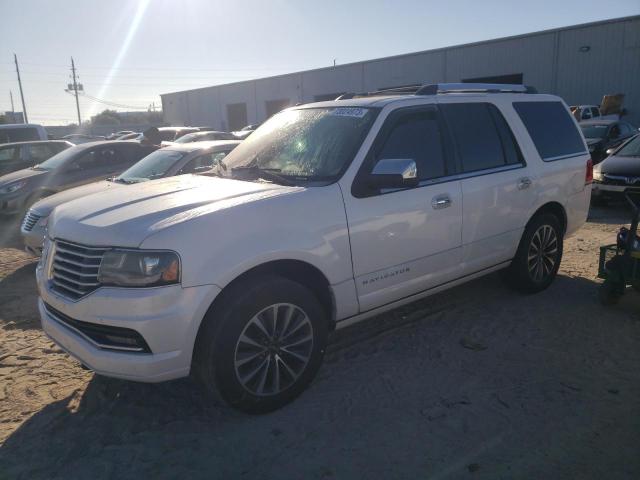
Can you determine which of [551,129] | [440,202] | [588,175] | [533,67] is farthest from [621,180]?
[533,67]

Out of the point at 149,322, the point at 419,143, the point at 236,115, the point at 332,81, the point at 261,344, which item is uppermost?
the point at 332,81

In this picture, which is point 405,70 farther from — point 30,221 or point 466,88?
point 466,88

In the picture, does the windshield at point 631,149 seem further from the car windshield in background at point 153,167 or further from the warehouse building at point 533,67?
the warehouse building at point 533,67

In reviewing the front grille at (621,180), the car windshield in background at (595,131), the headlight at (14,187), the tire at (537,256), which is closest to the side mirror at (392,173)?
the tire at (537,256)

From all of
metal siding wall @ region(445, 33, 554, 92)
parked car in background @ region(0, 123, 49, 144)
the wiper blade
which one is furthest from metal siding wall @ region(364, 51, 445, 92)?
the wiper blade

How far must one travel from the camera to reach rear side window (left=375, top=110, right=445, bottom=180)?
3737mm

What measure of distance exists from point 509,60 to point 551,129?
2397 cm

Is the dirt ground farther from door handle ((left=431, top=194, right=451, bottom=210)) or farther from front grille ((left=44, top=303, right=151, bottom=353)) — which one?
door handle ((left=431, top=194, right=451, bottom=210))

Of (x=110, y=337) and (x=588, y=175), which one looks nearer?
(x=110, y=337)

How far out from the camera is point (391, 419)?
311 cm

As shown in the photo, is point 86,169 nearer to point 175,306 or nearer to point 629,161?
point 175,306

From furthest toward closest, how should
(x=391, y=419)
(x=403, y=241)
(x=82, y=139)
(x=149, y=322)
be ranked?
(x=82, y=139) → (x=403, y=241) → (x=391, y=419) → (x=149, y=322)

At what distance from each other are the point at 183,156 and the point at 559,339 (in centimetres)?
539

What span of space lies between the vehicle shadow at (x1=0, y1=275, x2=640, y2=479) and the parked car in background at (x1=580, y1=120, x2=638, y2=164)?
1180cm
